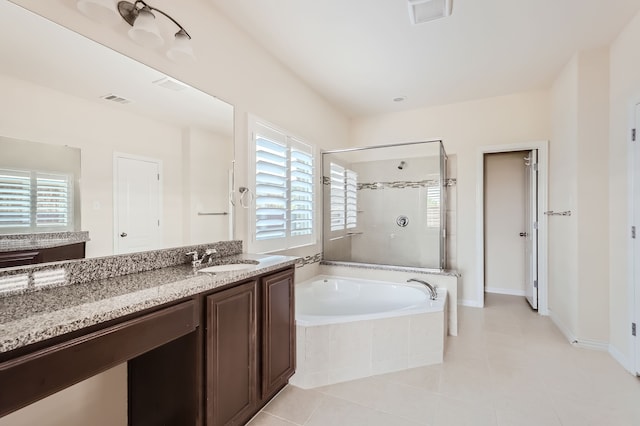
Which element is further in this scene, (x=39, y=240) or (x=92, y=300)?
(x=39, y=240)

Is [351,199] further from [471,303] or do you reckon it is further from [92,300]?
[92,300]

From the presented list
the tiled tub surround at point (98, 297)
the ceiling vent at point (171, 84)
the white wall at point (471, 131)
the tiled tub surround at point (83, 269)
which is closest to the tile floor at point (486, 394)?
the tiled tub surround at point (98, 297)

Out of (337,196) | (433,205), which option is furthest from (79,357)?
(433,205)

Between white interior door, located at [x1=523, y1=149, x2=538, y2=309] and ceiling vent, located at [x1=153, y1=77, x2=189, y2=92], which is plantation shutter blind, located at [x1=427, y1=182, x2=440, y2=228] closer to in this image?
white interior door, located at [x1=523, y1=149, x2=538, y2=309]

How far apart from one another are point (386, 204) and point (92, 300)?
3.26m

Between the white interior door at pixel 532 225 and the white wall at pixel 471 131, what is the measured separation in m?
0.37

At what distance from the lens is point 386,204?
3764 millimetres

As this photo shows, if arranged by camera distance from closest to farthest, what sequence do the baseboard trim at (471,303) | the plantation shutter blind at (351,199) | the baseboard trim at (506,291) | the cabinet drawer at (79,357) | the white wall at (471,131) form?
the cabinet drawer at (79,357)
the white wall at (471,131)
the baseboard trim at (471,303)
the plantation shutter blind at (351,199)
the baseboard trim at (506,291)

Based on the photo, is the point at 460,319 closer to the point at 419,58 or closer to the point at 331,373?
the point at 331,373

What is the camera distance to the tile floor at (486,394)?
5.43 ft

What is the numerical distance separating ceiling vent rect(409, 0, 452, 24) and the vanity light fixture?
5.12 feet

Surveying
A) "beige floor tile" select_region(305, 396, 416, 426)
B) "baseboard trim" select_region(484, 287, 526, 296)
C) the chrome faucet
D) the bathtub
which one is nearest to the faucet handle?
the chrome faucet

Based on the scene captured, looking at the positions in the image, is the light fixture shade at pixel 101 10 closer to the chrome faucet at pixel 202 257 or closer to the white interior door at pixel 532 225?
the chrome faucet at pixel 202 257

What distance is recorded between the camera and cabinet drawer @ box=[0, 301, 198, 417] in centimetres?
74
